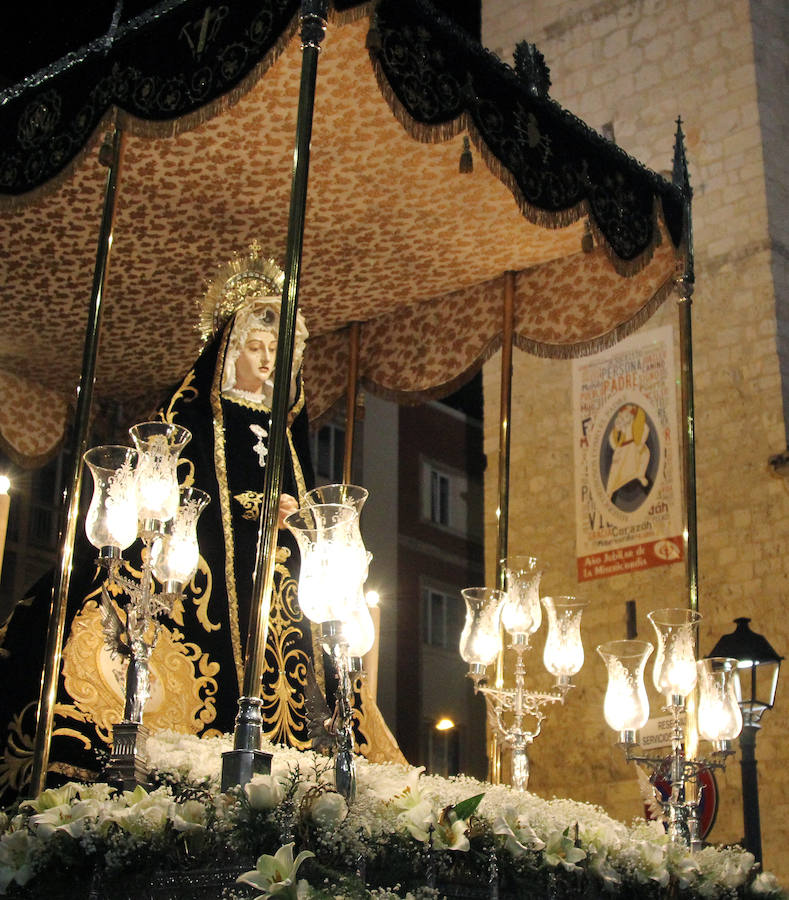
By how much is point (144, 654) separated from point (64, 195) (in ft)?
7.57

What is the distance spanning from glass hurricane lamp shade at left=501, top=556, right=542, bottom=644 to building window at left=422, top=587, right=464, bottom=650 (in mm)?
12167

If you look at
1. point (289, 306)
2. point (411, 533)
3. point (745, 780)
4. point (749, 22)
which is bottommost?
point (745, 780)

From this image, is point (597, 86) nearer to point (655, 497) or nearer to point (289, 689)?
point (655, 497)

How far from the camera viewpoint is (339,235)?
5746mm

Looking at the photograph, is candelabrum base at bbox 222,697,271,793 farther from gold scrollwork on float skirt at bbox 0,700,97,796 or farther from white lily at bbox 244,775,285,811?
gold scrollwork on float skirt at bbox 0,700,97,796

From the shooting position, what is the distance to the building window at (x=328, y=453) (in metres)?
16.2

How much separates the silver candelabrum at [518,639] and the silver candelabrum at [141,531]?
1.26 meters

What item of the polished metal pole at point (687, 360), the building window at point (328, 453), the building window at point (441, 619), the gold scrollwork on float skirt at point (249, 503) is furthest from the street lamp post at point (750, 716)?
the building window at point (441, 619)

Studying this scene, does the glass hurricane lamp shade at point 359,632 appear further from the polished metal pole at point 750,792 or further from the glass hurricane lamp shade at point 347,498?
the polished metal pole at point 750,792

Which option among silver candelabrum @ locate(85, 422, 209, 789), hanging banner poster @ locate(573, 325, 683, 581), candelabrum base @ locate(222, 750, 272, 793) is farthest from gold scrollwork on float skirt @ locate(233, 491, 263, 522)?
hanging banner poster @ locate(573, 325, 683, 581)

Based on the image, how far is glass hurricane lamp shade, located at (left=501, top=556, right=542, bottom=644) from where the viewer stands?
5.08 meters

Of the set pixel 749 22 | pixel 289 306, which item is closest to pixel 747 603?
pixel 749 22

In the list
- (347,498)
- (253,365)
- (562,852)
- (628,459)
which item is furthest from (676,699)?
(628,459)

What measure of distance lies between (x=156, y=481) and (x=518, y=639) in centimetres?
179
